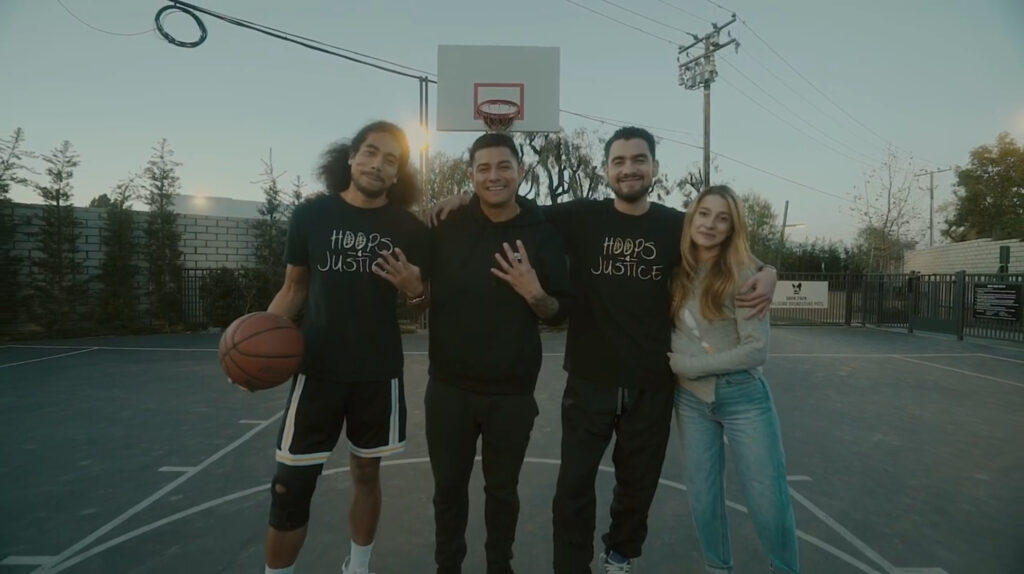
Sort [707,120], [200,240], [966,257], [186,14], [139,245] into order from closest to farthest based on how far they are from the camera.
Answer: [186,14] < [139,245] < [200,240] < [707,120] < [966,257]

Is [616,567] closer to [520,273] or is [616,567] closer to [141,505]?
[520,273]

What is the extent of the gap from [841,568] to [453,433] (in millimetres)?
2083

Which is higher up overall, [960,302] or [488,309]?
[488,309]

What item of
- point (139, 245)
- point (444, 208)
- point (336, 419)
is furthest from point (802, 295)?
point (139, 245)

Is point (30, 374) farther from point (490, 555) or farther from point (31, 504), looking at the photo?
point (490, 555)

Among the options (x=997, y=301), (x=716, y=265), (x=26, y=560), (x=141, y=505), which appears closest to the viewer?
(x=716, y=265)

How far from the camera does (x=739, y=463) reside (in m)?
2.11

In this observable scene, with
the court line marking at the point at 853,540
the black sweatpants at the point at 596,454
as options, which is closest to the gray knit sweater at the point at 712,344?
the black sweatpants at the point at 596,454

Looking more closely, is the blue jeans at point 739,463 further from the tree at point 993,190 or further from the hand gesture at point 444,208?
the tree at point 993,190

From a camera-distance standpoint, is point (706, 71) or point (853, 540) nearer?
point (853, 540)

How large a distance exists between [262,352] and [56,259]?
45.7ft

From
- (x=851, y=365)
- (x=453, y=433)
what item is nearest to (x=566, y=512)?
(x=453, y=433)

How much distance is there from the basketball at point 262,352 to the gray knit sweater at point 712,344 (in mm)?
1684

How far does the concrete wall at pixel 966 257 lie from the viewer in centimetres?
1816
